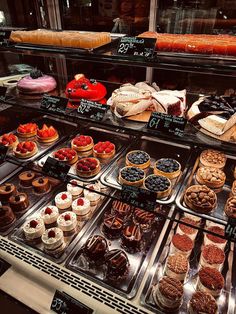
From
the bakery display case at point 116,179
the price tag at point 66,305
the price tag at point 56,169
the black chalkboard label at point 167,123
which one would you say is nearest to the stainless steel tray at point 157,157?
the bakery display case at point 116,179

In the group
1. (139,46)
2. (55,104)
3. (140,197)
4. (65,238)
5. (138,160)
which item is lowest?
(65,238)

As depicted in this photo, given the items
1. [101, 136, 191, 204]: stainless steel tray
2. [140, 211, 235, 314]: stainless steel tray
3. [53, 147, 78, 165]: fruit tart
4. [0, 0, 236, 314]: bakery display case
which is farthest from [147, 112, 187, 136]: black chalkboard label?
[140, 211, 235, 314]: stainless steel tray

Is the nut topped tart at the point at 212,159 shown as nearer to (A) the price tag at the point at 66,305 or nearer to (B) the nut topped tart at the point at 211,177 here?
(B) the nut topped tart at the point at 211,177

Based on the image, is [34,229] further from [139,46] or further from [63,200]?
[139,46]

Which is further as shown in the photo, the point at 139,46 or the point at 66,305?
the point at 66,305

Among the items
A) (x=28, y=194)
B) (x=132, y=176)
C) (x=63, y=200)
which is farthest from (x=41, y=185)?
(x=132, y=176)

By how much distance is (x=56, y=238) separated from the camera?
216 cm

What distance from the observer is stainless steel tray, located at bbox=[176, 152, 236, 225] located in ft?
5.36

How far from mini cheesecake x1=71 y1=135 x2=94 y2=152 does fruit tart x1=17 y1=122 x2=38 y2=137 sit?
46 centimetres

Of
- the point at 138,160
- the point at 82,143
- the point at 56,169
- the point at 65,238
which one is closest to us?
the point at 56,169

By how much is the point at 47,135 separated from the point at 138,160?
3.12 feet

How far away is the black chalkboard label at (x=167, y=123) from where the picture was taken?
5.09ft

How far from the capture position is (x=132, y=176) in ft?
6.34

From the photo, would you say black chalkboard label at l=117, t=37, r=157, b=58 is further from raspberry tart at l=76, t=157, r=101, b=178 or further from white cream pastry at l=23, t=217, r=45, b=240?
white cream pastry at l=23, t=217, r=45, b=240
